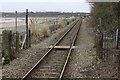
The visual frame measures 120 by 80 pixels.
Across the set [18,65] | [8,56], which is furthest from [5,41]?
[18,65]

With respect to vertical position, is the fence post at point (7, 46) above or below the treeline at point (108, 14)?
below

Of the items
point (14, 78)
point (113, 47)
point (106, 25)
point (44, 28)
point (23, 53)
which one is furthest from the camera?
point (44, 28)

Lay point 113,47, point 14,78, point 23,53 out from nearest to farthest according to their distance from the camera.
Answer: point 14,78 → point 23,53 → point 113,47

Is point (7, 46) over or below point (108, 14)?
below

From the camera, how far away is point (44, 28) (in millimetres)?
34688

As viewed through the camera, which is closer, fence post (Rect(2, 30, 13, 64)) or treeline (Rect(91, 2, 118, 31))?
fence post (Rect(2, 30, 13, 64))

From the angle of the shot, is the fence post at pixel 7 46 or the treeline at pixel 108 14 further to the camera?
the treeline at pixel 108 14

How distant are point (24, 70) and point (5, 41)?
138 inches

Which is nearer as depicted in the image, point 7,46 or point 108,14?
point 7,46

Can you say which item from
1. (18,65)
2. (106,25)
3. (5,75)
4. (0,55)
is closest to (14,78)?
(5,75)

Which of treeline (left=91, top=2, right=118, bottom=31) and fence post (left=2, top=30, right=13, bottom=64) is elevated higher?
treeline (left=91, top=2, right=118, bottom=31)

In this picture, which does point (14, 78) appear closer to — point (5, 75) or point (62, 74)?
point (5, 75)

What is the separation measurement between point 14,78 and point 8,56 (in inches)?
184

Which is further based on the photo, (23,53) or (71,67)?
(23,53)
